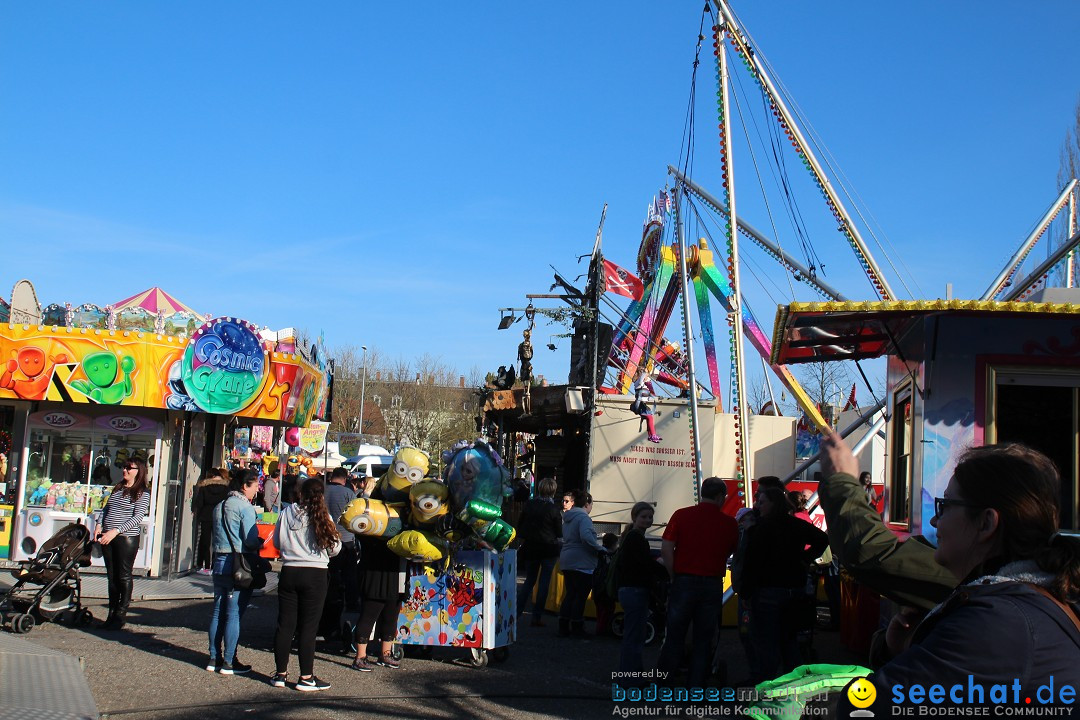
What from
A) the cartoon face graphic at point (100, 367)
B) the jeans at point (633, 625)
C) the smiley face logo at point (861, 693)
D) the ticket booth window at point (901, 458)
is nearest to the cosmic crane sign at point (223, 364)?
the cartoon face graphic at point (100, 367)

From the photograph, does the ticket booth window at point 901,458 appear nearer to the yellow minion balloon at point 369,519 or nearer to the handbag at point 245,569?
the yellow minion balloon at point 369,519

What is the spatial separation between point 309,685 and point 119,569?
360 cm

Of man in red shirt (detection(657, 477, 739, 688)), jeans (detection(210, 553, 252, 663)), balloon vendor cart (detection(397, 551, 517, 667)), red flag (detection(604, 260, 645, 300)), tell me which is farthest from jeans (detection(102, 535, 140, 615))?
red flag (detection(604, 260, 645, 300))

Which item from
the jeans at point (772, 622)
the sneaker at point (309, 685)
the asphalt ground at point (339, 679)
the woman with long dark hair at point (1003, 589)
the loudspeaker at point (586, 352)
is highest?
the loudspeaker at point (586, 352)

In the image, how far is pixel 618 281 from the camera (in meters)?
25.2

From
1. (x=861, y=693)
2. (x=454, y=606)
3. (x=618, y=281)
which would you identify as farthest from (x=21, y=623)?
(x=618, y=281)

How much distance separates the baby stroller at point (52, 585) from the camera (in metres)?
9.80

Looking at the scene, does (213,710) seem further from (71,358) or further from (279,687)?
(71,358)

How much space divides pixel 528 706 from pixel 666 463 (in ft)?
43.7

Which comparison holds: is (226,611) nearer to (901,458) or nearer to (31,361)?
(901,458)

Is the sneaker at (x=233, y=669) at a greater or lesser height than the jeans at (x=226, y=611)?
lesser

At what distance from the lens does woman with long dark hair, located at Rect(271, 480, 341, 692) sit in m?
7.70

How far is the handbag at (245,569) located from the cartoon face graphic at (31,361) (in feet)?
21.7

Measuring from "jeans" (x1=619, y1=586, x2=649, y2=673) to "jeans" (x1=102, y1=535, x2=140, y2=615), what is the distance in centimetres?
539
